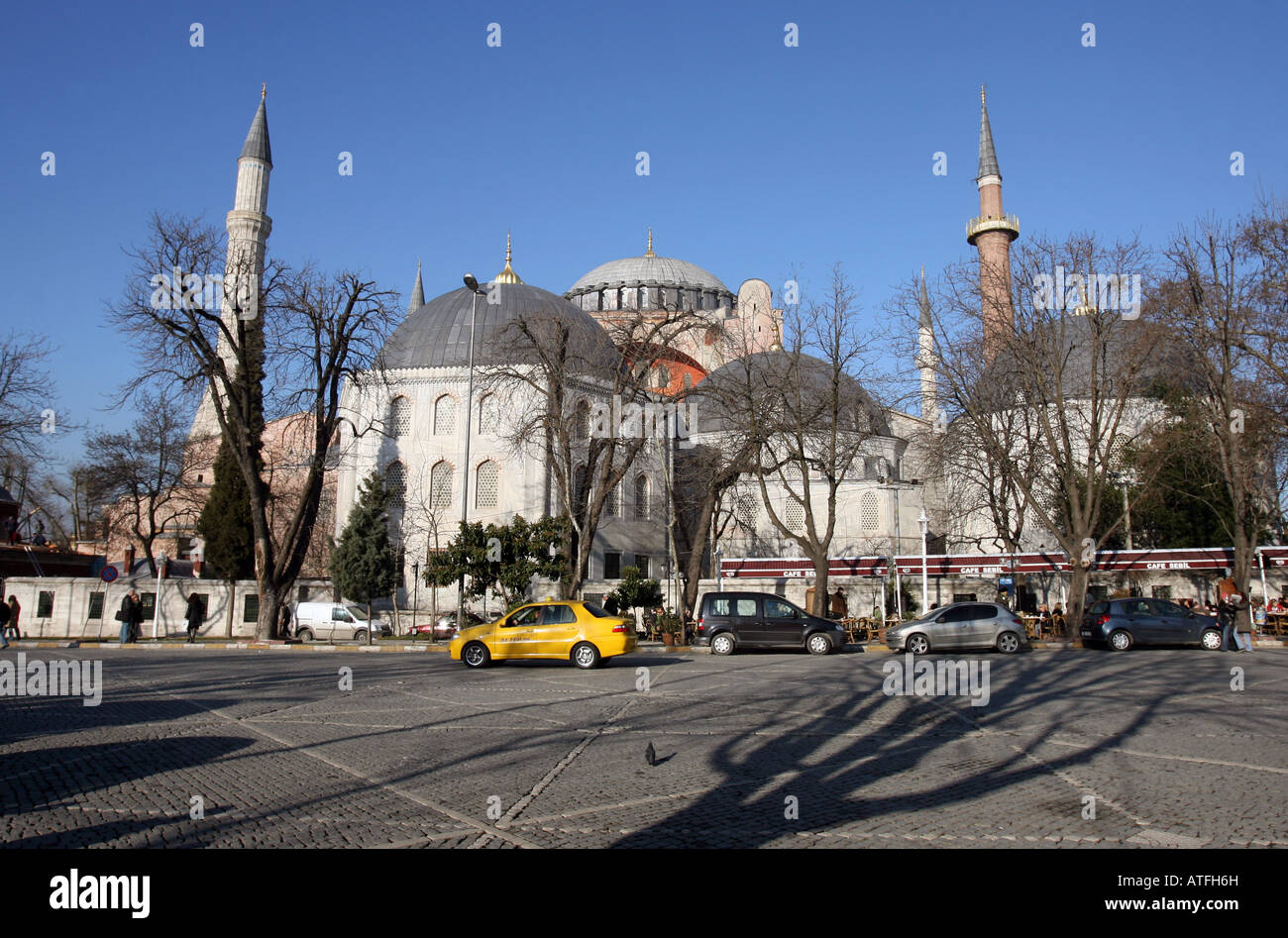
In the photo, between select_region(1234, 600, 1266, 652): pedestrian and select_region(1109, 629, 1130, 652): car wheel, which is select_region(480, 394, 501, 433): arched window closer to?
select_region(1109, 629, 1130, 652): car wheel

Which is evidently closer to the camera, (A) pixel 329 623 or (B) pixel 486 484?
(A) pixel 329 623

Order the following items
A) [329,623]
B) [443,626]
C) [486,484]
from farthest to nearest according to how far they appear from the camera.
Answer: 1. [486,484]
2. [443,626]
3. [329,623]

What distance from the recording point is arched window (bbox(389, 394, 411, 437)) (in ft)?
132

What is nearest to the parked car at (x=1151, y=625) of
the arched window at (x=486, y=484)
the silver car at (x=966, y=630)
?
the silver car at (x=966, y=630)

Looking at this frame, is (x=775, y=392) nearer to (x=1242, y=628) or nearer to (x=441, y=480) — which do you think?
(x=1242, y=628)

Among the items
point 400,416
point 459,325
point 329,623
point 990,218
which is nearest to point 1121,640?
point 329,623

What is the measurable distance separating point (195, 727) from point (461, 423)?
3084cm

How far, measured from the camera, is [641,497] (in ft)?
141

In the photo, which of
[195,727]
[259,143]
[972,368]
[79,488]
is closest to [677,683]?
[195,727]

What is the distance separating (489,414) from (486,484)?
10.0 ft

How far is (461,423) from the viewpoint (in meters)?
39.6

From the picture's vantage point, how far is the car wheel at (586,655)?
654 inches

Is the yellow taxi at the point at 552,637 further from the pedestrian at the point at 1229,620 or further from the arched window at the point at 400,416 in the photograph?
the arched window at the point at 400,416
